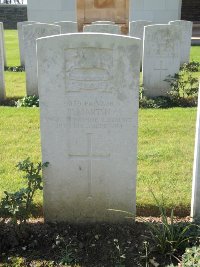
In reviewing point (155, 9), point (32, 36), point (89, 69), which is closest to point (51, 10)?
point (155, 9)

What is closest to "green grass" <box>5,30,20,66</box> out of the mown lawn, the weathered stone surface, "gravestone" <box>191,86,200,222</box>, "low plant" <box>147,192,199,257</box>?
the weathered stone surface

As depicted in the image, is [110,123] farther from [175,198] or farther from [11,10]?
[11,10]

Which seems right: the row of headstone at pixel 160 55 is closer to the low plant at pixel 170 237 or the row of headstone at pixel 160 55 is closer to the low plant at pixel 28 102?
the low plant at pixel 28 102

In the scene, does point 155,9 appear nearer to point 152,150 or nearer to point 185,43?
point 185,43

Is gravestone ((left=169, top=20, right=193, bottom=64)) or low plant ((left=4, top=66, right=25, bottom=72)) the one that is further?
gravestone ((left=169, top=20, right=193, bottom=64))

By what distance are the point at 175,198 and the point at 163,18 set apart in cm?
1773

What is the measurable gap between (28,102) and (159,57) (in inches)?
112

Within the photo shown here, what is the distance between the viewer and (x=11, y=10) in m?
27.0

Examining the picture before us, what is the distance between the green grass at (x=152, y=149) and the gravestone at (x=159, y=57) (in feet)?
4.50

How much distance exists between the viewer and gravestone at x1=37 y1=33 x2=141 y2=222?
3.29m

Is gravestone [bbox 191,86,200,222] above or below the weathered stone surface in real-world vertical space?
below

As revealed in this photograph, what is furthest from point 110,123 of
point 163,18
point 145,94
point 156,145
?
point 163,18

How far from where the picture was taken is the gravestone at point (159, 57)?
318 inches

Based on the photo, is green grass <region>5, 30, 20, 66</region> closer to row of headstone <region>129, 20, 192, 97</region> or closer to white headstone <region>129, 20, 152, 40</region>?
white headstone <region>129, 20, 152, 40</region>
